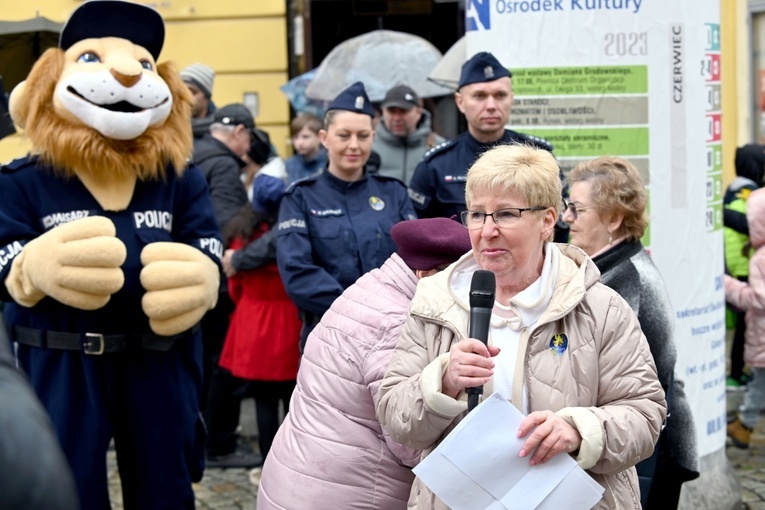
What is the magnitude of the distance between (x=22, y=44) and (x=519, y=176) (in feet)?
18.9

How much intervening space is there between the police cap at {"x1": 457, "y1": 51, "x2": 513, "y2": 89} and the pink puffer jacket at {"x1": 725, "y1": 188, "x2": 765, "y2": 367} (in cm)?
286

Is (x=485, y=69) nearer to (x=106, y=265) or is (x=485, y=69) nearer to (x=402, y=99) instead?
(x=106, y=265)

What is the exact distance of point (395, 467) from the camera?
362 cm

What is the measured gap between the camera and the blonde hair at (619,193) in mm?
4383

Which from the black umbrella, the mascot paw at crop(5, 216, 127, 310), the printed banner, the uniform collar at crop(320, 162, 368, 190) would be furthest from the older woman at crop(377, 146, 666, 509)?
the black umbrella

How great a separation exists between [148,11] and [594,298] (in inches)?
114

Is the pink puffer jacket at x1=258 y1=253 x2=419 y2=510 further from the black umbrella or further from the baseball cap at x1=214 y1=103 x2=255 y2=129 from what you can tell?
the black umbrella

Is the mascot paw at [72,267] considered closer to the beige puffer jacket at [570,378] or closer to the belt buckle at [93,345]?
the belt buckle at [93,345]

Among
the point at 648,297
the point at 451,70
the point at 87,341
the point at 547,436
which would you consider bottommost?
the point at 547,436

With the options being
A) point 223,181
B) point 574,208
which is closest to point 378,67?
point 223,181

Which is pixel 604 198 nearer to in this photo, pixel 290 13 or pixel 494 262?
pixel 494 262

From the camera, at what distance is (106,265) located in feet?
16.0

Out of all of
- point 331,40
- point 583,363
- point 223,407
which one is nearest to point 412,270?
point 583,363

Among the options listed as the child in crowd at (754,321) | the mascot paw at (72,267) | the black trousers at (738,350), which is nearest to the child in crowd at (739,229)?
the black trousers at (738,350)
